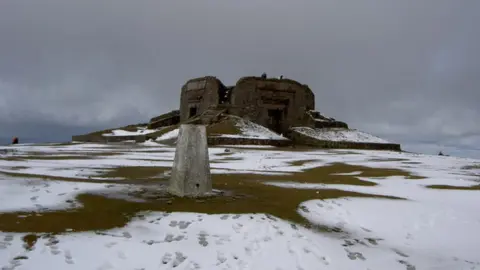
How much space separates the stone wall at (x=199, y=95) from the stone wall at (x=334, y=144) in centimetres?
813

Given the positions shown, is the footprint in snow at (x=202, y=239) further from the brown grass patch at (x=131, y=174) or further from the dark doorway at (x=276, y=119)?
the dark doorway at (x=276, y=119)

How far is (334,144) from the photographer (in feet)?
107

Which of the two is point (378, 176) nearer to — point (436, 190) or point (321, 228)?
point (436, 190)

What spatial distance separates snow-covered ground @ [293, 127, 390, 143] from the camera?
35094mm

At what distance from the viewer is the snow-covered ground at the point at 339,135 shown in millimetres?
35094

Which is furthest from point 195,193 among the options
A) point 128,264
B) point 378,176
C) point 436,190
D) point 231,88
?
point 231,88

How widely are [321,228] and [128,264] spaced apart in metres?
3.13

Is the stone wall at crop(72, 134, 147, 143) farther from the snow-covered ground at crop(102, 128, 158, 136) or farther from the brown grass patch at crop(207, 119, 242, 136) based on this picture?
the brown grass patch at crop(207, 119, 242, 136)

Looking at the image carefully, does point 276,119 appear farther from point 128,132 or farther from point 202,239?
point 202,239

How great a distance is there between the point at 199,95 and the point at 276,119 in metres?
8.09

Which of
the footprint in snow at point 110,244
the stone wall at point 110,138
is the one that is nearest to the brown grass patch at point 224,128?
the stone wall at point 110,138

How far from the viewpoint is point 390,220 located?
7.02 meters

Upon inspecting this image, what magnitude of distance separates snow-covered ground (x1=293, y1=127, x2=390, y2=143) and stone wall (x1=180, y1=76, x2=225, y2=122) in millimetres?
8527

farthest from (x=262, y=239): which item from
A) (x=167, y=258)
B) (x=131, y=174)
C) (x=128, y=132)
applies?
(x=128, y=132)
